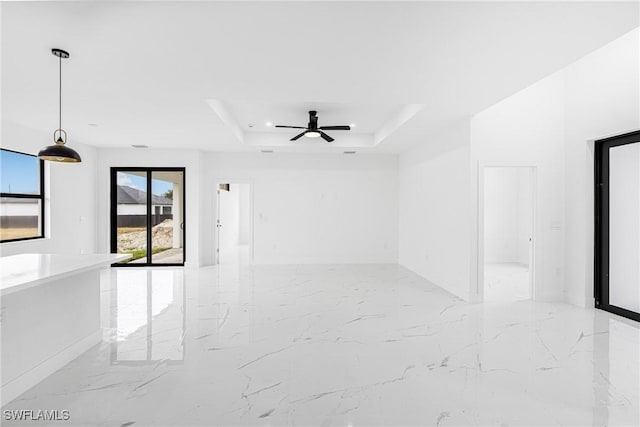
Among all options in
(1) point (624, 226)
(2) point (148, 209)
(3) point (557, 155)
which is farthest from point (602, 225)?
(2) point (148, 209)

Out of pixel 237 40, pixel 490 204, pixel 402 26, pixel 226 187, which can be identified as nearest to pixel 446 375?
pixel 402 26

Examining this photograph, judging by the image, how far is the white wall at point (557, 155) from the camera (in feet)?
15.0

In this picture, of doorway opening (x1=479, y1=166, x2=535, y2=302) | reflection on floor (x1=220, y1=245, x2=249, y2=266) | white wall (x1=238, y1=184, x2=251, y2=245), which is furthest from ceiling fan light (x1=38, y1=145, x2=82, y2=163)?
white wall (x1=238, y1=184, x2=251, y2=245)

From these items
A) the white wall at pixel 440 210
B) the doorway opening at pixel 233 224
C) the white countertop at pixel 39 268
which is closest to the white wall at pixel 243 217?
the doorway opening at pixel 233 224

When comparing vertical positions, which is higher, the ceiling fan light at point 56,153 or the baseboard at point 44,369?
the ceiling fan light at point 56,153

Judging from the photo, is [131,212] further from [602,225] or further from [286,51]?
[602,225]

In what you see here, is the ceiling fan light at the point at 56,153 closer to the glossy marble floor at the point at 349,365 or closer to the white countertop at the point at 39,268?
the white countertop at the point at 39,268

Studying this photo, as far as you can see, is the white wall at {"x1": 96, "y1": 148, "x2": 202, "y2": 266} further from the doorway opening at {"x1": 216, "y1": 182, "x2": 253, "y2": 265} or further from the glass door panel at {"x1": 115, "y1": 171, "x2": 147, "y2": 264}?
the doorway opening at {"x1": 216, "y1": 182, "x2": 253, "y2": 265}

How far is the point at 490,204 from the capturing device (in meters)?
8.45

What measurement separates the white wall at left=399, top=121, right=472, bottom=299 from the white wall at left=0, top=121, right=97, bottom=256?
20.4 feet

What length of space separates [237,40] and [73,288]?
245 cm

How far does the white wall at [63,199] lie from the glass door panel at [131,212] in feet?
1.48

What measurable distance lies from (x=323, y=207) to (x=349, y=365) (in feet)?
17.8

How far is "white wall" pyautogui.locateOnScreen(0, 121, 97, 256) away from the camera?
5.25 m
